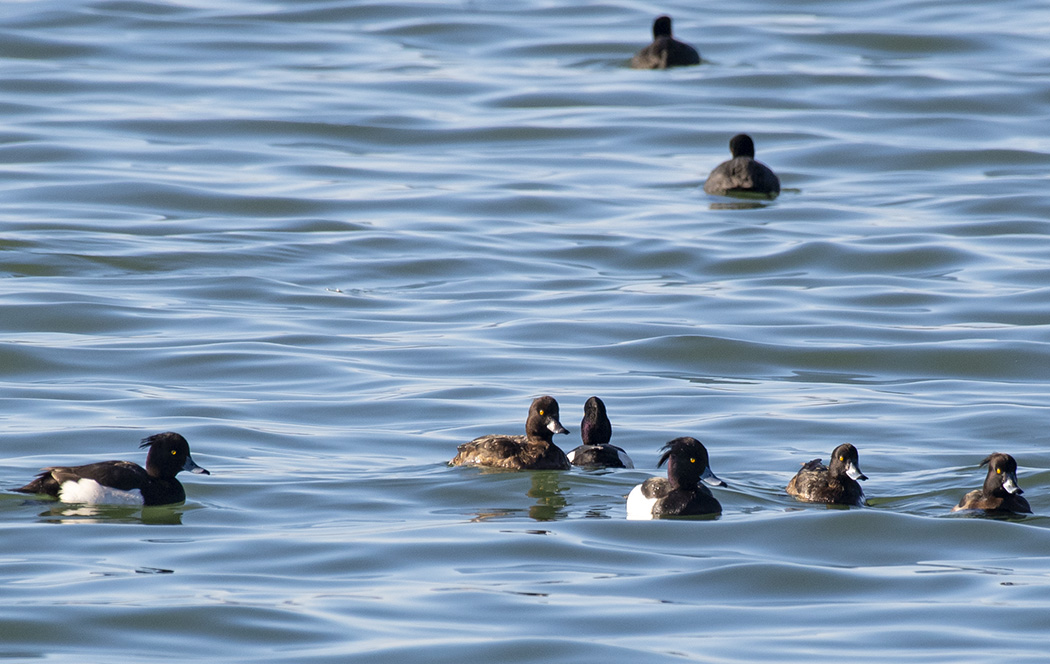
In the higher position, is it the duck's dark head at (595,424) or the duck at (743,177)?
the duck at (743,177)

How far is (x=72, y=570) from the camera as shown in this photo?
376 inches

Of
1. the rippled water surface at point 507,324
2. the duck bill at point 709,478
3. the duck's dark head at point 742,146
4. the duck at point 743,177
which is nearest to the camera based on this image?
the rippled water surface at point 507,324

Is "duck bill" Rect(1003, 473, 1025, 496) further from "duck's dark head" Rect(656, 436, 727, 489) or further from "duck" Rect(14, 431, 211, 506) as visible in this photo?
"duck" Rect(14, 431, 211, 506)

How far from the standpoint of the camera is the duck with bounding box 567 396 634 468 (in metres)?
12.3

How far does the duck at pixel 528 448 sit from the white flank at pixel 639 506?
1022 mm

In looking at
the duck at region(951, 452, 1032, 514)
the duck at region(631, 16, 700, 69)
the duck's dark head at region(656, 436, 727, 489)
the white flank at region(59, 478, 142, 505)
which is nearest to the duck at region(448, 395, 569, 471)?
the duck's dark head at region(656, 436, 727, 489)

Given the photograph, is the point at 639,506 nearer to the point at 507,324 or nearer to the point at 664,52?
the point at 507,324

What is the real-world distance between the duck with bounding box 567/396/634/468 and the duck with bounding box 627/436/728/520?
1097 millimetres

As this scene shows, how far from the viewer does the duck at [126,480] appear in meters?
10.9

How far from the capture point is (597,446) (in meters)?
12.3

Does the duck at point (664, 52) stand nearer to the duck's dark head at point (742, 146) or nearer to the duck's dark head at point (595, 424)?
Result: the duck's dark head at point (742, 146)

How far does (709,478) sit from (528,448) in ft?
4.45

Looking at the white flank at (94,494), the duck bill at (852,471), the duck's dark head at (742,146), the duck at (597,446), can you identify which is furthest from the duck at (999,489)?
the duck's dark head at (742,146)

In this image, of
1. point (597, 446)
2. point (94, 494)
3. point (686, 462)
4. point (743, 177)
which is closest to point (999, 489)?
point (686, 462)
